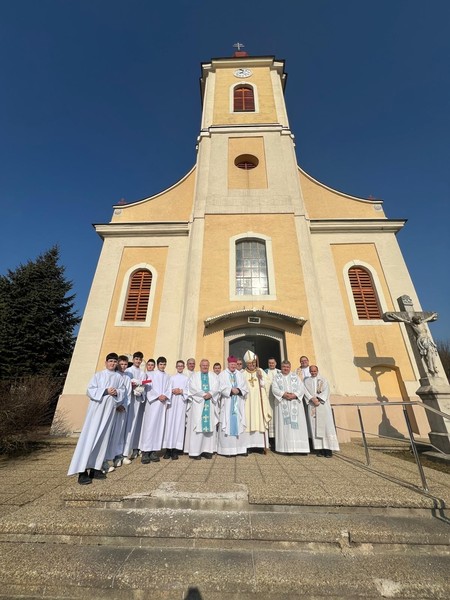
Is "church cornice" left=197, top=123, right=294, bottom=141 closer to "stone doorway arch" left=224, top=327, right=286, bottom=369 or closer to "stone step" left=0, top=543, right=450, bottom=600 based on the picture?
"stone doorway arch" left=224, top=327, right=286, bottom=369

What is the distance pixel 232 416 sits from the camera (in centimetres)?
573

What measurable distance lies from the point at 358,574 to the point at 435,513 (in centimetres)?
138

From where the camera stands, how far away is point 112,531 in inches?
108

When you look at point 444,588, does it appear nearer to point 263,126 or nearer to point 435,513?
point 435,513

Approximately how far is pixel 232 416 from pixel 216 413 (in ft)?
1.14

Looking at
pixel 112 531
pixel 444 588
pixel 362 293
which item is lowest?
pixel 444 588

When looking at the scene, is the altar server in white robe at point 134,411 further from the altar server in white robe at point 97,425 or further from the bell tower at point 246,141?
the bell tower at point 246,141

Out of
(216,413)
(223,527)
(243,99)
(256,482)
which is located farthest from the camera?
(243,99)

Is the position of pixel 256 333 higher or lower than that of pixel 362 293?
lower

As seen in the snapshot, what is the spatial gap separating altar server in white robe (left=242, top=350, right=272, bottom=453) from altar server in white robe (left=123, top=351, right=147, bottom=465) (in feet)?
7.55

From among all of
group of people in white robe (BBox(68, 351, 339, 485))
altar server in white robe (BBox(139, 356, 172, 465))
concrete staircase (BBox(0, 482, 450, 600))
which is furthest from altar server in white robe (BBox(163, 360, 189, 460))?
concrete staircase (BBox(0, 482, 450, 600))

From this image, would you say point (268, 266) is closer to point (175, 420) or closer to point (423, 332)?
point (423, 332)

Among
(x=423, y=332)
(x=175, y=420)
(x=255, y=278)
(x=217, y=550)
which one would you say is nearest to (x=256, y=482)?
(x=217, y=550)

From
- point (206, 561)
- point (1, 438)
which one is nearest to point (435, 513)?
point (206, 561)
